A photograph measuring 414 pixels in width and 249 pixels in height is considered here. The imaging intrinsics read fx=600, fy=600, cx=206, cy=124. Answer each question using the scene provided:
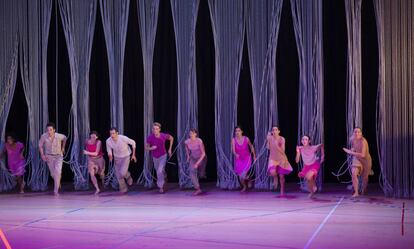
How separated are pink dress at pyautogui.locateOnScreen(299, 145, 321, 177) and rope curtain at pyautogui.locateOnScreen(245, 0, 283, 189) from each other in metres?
0.77

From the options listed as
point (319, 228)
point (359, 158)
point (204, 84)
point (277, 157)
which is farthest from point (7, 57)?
point (319, 228)

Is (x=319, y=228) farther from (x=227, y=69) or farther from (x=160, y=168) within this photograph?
(x=227, y=69)

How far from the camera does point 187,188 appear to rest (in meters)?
9.27

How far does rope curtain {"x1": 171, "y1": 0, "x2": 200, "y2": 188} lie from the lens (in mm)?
9250

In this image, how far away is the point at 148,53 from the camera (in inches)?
373

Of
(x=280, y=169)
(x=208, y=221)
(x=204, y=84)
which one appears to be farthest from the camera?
(x=204, y=84)

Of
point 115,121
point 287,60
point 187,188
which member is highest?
point 287,60

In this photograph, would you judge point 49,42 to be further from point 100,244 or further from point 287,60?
point 100,244

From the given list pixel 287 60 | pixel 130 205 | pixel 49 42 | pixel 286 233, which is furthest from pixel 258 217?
pixel 49 42

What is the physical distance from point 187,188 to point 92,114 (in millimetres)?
2313

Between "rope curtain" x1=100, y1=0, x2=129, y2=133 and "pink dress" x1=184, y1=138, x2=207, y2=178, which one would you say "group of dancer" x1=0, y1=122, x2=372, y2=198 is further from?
"rope curtain" x1=100, y1=0, x2=129, y2=133

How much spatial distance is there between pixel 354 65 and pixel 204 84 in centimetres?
261

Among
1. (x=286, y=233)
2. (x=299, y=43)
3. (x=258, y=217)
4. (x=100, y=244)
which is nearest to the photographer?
(x=100, y=244)

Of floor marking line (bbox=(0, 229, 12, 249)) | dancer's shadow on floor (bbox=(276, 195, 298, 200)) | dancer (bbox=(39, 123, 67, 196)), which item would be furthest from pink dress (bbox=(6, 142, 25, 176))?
dancer's shadow on floor (bbox=(276, 195, 298, 200))
